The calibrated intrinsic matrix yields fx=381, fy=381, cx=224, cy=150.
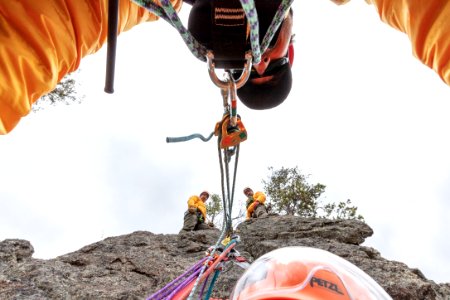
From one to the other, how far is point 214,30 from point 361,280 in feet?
3.49

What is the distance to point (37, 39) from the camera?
127 centimetres

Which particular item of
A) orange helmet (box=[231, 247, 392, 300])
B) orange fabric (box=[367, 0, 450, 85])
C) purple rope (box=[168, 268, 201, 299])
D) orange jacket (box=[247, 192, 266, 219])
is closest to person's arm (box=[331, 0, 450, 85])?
orange fabric (box=[367, 0, 450, 85])

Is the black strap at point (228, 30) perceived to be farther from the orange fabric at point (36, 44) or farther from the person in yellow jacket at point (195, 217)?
the person in yellow jacket at point (195, 217)

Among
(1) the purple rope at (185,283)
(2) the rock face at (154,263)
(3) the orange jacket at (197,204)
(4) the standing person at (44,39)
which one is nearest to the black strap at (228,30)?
(4) the standing person at (44,39)

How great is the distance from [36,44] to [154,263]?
5775 millimetres

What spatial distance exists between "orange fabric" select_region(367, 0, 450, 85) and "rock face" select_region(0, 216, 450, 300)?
4.71 m

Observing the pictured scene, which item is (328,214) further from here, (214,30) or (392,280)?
(214,30)

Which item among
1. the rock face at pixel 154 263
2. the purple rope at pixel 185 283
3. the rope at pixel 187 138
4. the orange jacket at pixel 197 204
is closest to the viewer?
the rope at pixel 187 138

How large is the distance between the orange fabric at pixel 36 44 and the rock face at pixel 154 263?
4309mm

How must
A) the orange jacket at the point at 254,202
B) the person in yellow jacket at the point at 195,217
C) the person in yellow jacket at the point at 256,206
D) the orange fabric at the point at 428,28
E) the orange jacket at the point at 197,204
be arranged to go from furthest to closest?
the orange jacket at the point at 254,202 < the person in yellow jacket at the point at 256,206 < the orange jacket at the point at 197,204 < the person in yellow jacket at the point at 195,217 < the orange fabric at the point at 428,28

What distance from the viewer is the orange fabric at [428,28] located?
3.69 feet

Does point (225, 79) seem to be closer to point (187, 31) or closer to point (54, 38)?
point (187, 31)

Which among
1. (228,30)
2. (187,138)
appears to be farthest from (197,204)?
(228,30)

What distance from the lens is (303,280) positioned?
1207 millimetres
